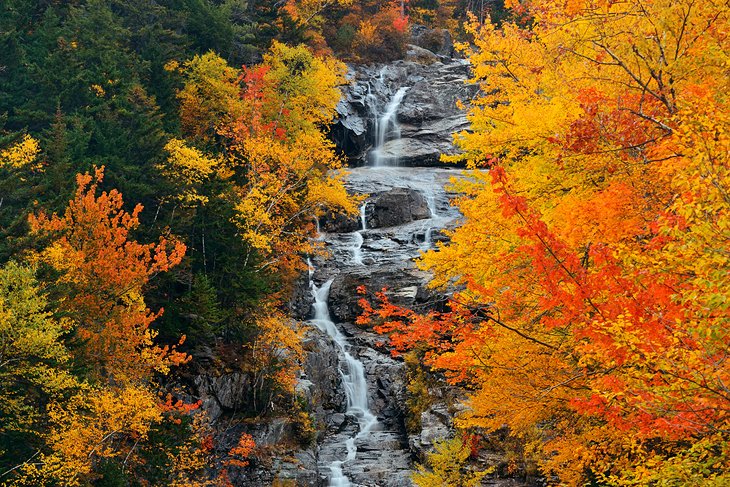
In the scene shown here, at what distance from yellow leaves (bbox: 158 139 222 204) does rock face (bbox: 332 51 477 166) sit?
23196 mm

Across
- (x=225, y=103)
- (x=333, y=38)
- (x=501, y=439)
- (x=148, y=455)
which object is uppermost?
(x=333, y=38)

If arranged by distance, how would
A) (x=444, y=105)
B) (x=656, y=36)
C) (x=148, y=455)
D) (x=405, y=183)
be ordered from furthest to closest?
1. (x=444, y=105)
2. (x=405, y=183)
3. (x=148, y=455)
4. (x=656, y=36)

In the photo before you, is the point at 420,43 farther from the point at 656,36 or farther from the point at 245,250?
the point at 656,36

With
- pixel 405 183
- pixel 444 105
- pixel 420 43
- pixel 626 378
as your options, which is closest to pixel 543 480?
pixel 626 378

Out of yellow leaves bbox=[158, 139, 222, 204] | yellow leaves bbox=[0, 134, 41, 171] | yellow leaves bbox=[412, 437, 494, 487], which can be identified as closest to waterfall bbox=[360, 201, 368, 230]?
yellow leaves bbox=[158, 139, 222, 204]

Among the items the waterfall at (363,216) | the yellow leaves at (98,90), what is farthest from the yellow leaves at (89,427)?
the waterfall at (363,216)

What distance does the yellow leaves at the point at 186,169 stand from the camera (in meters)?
23.5

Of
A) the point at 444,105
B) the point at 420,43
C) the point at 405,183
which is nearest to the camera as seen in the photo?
the point at 405,183

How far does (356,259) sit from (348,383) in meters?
9.47

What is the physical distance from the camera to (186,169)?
23.8 m

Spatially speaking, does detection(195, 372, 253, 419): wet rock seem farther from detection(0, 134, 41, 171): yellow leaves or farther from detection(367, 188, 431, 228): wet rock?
detection(367, 188, 431, 228): wet rock

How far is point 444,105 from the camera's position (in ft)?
174

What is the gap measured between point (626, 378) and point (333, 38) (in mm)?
53626

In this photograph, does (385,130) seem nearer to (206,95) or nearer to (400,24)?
(400,24)
